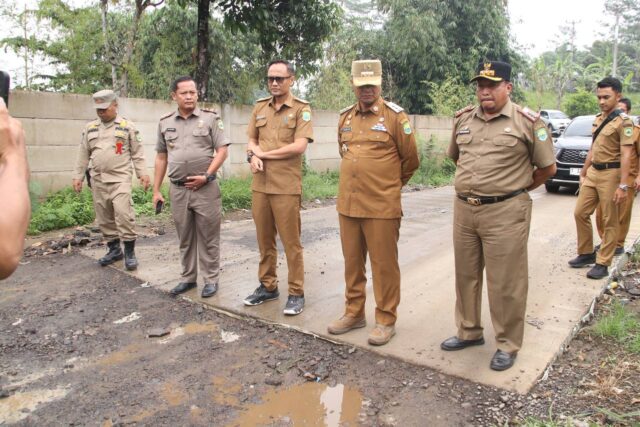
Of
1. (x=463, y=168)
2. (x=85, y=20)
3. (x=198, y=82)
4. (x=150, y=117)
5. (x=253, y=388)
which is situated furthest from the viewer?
(x=85, y=20)

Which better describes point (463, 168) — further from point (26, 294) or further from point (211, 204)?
point (26, 294)

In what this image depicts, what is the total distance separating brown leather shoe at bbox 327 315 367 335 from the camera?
3.68 m

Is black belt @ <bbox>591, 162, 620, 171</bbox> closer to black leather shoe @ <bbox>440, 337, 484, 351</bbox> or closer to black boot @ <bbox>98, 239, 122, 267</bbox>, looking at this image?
black leather shoe @ <bbox>440, 337, 484, 351</bbox>

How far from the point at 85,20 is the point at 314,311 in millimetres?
9378

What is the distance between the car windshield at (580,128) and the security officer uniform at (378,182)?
892 centimetres

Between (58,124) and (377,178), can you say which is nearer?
(377,178)

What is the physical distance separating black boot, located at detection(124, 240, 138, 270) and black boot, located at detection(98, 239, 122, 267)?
0.28 meters

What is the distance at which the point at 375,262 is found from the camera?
3.57m

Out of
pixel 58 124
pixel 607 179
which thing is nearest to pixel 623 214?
pixel 607 179

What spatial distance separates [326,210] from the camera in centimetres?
880

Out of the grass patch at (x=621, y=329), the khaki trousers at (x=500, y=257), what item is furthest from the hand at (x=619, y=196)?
the khaki trousers at (x=500, y=257)

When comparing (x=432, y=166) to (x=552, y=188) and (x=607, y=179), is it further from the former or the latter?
(x=607, y=179)

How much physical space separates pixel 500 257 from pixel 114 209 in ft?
12.9

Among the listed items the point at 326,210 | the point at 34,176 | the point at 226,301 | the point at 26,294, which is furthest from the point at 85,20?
the point at 226,301
